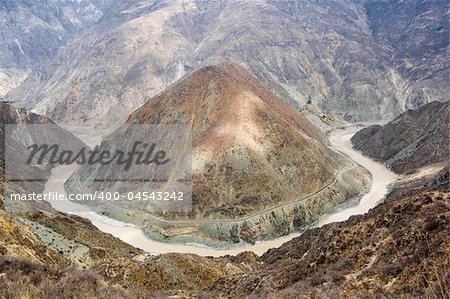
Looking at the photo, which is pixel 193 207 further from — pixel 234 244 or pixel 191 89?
pixel 191 89

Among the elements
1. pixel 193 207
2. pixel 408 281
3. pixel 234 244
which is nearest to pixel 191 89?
A: pixel 193 207

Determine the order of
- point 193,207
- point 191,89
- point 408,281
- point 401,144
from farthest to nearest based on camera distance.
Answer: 1. point 401,144
2. point 191,89
3. point 193,207
4. point 408,281

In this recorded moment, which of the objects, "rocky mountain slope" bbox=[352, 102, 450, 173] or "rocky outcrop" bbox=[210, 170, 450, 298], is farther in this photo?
"rocky mountain slope" bbox=[352, 102, 450, 173]

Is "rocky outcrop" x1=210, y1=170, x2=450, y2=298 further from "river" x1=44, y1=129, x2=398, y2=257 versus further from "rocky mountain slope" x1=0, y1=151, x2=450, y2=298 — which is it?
"river" x1=44, y1=129, x2=398, y2=257

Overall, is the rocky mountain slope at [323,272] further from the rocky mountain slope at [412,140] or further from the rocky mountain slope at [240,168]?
the rocky mountain slope at [412,140]
